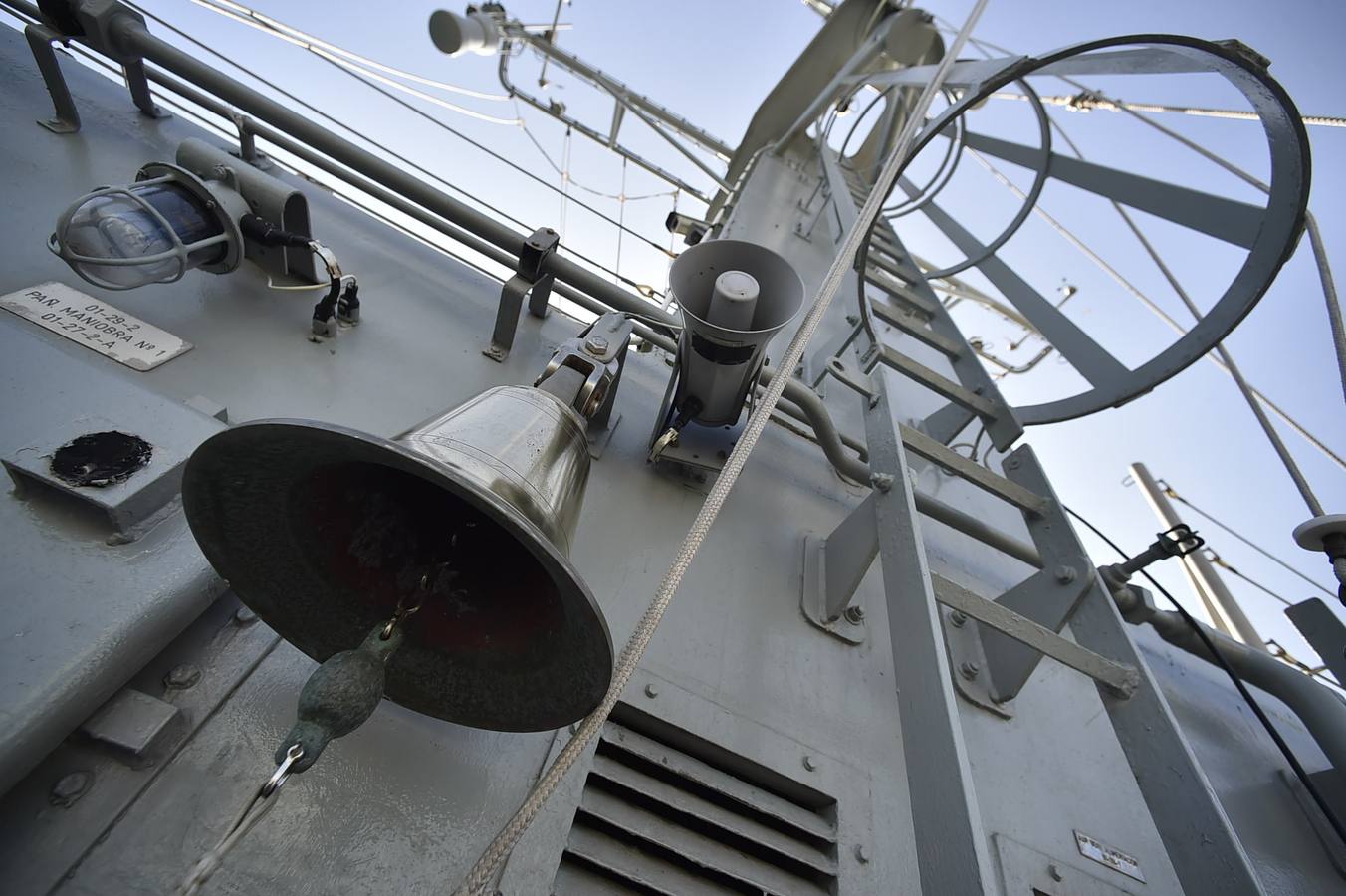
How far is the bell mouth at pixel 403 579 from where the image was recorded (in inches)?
30.5

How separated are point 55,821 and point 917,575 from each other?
1.52 meters

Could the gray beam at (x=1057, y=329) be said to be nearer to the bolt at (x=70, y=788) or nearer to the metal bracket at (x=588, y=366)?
the metal bracket at (x=588, y=366)

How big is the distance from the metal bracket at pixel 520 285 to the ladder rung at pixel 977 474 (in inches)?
55.0

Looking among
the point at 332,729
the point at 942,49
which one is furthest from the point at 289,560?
the point at 942,49

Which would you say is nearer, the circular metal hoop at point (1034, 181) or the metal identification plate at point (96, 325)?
the metal identification plate at point (96, 325)

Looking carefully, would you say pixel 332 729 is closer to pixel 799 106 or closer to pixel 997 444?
pixel 997 444

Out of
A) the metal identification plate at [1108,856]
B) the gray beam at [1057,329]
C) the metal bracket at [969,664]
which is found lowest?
the metal identification plate at [1108,856]

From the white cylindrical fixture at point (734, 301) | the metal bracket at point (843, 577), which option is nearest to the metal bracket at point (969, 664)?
the metal bracket at point (843, 577)

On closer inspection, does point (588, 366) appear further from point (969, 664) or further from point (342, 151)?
point (342, 151)

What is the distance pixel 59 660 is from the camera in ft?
2.62

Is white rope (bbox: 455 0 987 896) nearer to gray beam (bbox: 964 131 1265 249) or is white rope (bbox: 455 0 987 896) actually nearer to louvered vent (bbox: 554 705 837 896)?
louvered vent (bbox: 554 705 837 896)

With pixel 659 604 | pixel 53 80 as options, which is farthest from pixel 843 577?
pixel 53 80

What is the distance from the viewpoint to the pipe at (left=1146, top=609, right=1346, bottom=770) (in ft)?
5.79

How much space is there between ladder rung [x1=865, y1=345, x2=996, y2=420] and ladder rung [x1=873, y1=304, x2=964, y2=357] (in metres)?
0.27
